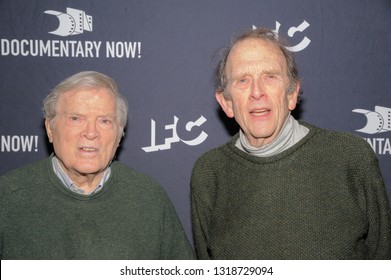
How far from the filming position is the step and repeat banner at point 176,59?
76.3 inches

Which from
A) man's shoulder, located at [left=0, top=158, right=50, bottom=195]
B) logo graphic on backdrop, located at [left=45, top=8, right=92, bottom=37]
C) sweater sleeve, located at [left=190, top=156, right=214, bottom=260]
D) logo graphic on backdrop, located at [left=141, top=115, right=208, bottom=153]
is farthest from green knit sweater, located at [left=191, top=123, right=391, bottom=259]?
logo graphic on backdrop, located at [left=45, top=8, right=92, bottom=37]

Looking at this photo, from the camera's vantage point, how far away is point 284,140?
1.51 meters

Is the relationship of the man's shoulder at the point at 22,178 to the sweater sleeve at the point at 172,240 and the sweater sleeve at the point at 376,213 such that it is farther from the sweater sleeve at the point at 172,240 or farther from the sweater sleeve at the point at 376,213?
the sweater sleeve at the point at 376,213

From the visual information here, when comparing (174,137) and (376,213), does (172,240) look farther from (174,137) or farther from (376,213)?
(376,213)

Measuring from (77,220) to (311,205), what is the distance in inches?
33.1

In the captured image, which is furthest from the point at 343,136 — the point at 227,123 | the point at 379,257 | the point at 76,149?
the point at 76,149

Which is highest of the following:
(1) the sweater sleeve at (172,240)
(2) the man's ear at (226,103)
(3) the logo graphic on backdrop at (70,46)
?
(3) the logo graphic on backdrop at (70,46)

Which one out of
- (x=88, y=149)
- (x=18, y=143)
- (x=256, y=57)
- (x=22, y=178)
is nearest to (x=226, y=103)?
(x=256, y=57)

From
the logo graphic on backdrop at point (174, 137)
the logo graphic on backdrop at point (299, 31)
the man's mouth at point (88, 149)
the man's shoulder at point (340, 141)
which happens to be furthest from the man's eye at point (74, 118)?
the logo graphic on backdrop at point (299, 31)

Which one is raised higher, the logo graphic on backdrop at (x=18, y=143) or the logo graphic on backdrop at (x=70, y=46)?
the logo graphic on backdrop at (x=70, y=46)

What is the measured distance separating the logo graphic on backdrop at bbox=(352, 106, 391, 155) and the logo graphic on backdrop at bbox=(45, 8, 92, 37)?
4.52 feet

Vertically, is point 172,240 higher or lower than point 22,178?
lower

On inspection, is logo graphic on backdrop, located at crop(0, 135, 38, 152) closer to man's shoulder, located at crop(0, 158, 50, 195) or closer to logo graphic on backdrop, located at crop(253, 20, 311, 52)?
man's shoulder, located at crop(0, 158, 50, 195)

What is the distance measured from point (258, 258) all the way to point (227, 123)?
749 mm
